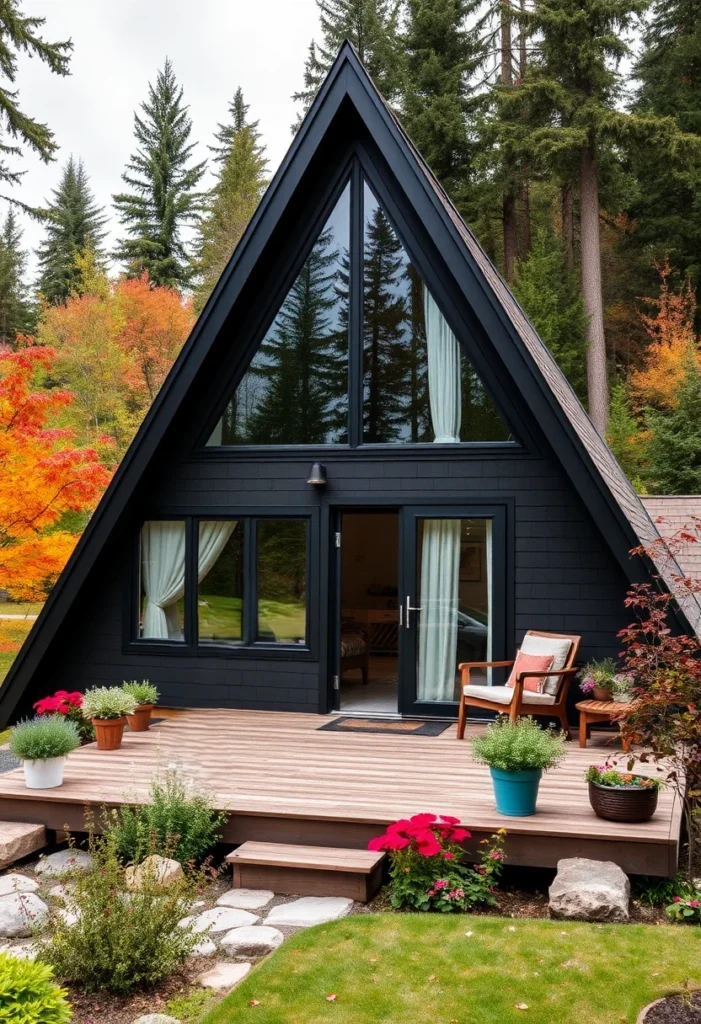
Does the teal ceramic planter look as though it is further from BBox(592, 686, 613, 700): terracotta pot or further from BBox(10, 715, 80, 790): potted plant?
BBox(10, 715, 80, 790): potted plant

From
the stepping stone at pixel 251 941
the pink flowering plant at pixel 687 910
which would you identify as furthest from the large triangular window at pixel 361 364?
the stepping stone at pixel 251 941

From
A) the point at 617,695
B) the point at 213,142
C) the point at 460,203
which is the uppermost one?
the point at 213,142

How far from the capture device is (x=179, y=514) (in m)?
9.18

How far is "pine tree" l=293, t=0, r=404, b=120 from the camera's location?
2375 centimetres

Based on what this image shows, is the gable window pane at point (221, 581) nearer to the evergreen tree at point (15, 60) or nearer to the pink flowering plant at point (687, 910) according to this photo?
the pink flowering plant at point (687, 910)

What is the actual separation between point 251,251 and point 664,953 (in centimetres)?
647

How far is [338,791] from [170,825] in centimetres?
114

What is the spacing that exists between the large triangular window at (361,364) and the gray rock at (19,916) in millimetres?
5031

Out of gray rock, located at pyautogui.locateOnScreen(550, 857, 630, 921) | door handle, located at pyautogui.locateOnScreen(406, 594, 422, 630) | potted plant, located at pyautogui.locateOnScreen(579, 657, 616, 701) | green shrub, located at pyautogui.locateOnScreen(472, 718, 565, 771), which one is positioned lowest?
gray rock, located at pyautogui.locateOnScreen(550, 857, 630, 921)

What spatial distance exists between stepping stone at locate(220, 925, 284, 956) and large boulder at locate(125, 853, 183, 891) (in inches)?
14.8

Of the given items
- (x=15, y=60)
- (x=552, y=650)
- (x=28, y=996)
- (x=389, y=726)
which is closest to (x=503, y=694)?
(x=552, y=650)

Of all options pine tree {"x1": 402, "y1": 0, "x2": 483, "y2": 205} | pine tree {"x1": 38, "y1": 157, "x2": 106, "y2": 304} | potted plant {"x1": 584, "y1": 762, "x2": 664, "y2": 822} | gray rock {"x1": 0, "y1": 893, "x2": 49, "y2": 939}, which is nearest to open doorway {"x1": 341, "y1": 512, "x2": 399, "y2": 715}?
potted plant {"x1": 584, "y1": 762, "x2": 664, "y2": 822}

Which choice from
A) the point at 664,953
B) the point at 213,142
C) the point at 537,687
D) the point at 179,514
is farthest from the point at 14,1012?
the point at 213,142

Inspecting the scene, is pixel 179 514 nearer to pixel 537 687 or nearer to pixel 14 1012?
pixel 537 687
